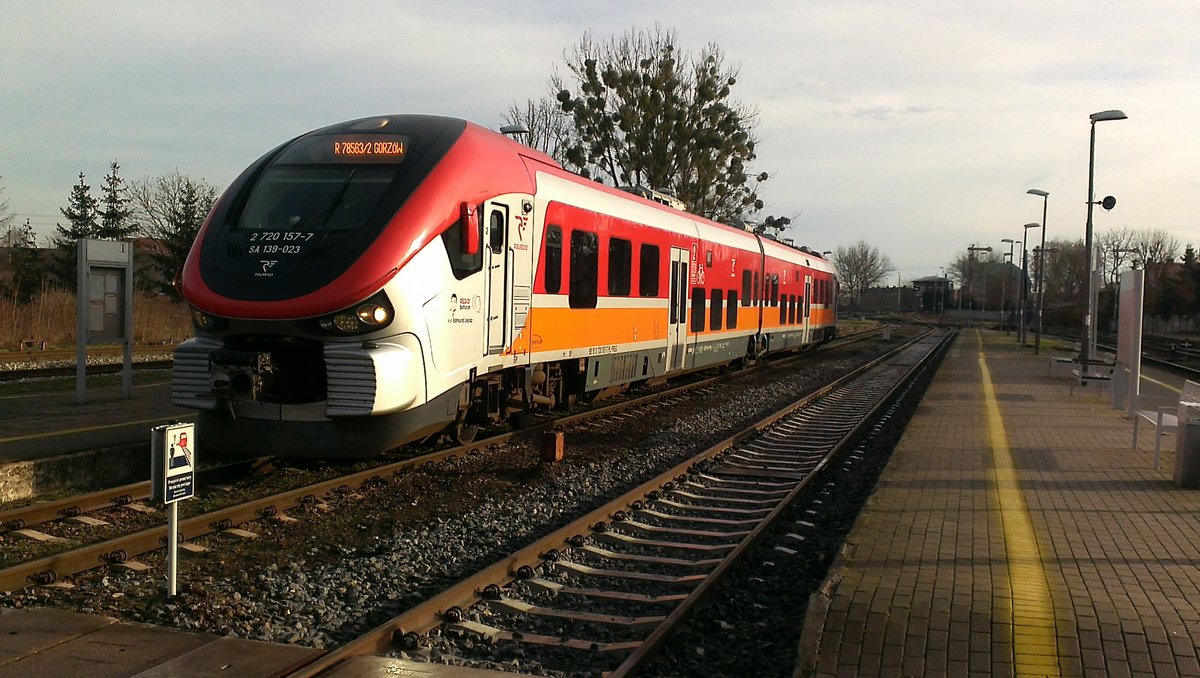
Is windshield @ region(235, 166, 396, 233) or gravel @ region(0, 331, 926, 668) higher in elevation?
windshield @ region(235, 166, 396, 233)

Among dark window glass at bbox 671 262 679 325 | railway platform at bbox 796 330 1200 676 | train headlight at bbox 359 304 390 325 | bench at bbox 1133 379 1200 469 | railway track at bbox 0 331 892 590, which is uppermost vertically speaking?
dark window glass at bbox 671 262 679 325

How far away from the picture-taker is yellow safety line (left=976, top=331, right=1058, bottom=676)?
4422 mm

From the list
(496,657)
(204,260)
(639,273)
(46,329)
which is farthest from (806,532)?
(46,329)

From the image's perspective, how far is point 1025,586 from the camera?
550 centimetres

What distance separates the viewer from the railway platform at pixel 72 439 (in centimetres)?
830


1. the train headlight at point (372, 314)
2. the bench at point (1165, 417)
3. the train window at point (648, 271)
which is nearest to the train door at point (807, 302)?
the train window at point (648, 271)

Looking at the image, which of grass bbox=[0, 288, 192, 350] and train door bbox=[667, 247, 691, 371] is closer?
train door bbox=[667, 247, 691, 371]

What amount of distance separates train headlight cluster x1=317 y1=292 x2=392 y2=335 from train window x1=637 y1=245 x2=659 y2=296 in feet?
21.7

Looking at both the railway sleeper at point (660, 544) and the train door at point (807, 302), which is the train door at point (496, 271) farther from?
the train door at point (807, 302)

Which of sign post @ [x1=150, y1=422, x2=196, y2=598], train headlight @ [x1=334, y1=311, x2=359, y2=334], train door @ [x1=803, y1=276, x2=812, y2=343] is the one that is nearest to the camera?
sign post @ [x1=150, y1=422, x2=196, y2=598]

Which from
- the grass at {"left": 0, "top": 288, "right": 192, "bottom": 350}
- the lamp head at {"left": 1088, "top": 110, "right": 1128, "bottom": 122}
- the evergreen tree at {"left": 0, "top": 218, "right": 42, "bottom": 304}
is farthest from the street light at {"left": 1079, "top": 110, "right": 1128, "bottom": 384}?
the evergreen tree at {"left": 0, "top": 218, "right": 42, "bottom": 304}

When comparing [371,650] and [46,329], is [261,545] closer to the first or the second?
[371,650]

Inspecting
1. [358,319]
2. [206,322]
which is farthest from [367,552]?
[206,322]

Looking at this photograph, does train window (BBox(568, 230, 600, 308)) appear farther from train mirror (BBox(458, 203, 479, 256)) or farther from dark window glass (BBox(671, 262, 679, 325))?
dark window glass (BBox(671, 262, 679, 325))
